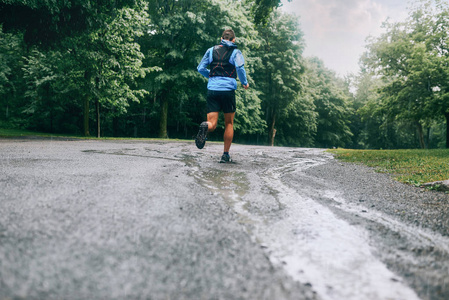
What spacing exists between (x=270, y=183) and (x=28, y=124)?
31.5 m

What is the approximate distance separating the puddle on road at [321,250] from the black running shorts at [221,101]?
305cm

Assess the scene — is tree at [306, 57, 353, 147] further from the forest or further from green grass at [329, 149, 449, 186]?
green grass at [329, 149, 449, 186]

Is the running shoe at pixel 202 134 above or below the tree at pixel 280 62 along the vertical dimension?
below

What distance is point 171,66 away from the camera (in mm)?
22266

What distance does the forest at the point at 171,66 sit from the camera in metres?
13.1

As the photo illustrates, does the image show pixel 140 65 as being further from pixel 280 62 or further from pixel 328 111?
pixel 328 111

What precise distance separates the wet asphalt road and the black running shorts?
289 cm

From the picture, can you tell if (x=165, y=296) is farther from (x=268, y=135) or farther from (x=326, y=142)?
(x=326, y=142)

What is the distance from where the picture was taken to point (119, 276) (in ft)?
4.17

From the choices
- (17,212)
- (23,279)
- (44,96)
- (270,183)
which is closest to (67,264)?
(23,279)

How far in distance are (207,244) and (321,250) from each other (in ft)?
1.98

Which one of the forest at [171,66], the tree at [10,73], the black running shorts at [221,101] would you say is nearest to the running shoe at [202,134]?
the black running shorts at [221,101]

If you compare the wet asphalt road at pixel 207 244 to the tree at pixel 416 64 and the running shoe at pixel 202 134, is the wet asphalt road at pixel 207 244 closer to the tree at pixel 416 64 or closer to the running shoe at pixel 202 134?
the running shoe at pixel 202 134

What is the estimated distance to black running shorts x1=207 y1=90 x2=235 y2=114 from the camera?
18.6 ft
